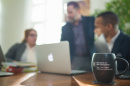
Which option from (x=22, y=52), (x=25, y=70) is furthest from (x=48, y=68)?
(x=22, y=52)

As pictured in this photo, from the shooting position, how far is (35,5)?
205 inches

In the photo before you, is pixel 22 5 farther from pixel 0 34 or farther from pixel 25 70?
pixel 25 70

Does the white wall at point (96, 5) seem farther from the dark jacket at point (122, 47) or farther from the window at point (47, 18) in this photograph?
the dark jacket at point (122, 47)

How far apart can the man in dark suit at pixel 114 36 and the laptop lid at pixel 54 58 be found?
0.60 m

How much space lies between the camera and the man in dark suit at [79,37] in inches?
76.9

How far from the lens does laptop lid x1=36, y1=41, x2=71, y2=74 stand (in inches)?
43.9

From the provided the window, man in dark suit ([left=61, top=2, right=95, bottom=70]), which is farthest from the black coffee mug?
the window

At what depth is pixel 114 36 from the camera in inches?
73.7

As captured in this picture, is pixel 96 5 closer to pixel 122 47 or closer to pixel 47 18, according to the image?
pixel 47 18

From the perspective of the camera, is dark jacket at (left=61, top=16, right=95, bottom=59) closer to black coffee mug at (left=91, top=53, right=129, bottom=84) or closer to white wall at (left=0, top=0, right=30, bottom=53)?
black coffee mug at (left=91, top=53, right=129, bottom=84)

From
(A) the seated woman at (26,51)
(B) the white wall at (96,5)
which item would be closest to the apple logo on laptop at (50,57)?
(A) the seated woman at (26,51)

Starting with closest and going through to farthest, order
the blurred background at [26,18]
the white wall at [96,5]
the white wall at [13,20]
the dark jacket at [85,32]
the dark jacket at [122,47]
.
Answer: the dark jacket at [122,47], the dark jacket at [85,32], the white wall at [96,5], the blurred background at [26,18], the white wall at [13,20]

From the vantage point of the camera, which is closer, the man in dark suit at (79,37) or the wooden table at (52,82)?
the wooden table at (52,82)

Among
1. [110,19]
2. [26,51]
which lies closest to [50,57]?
[110,19]
